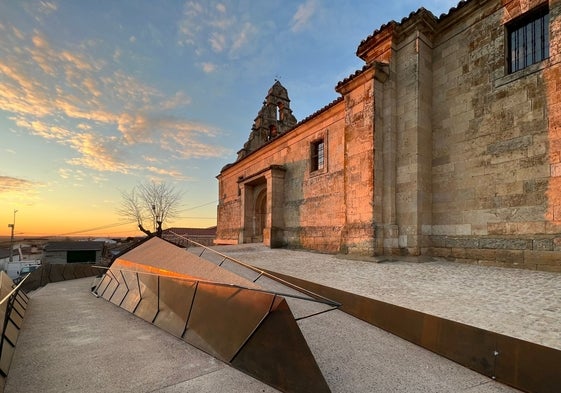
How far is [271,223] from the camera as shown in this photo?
45.0 feet

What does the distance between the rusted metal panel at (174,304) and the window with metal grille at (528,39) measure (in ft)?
29.0

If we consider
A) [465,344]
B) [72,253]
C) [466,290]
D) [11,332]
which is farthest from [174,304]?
[72,253]

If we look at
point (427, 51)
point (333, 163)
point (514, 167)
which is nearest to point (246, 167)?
point (333, 163)

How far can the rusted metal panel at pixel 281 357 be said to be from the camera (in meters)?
2.62

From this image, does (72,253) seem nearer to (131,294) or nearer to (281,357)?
(131,294)

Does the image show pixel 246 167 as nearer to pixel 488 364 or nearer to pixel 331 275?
pixel 331 275

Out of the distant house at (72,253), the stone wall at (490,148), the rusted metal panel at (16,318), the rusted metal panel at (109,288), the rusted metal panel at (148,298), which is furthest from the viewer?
the distant house at (72,253)

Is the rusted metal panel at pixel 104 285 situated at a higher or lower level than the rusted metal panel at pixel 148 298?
lower

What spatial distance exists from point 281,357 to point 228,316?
946 millimetres

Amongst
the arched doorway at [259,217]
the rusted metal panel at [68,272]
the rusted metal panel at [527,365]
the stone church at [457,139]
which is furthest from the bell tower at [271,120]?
the rusted metal panel at [527,365]

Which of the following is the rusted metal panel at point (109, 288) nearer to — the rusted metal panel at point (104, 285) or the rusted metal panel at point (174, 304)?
the rusted metal panel at point (104, 285)

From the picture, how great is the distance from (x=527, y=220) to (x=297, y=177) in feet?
28.8

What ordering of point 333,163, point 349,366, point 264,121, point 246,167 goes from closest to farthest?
1. point 349,366
2. point 333,163
3. point 246,167
4. point 264,121

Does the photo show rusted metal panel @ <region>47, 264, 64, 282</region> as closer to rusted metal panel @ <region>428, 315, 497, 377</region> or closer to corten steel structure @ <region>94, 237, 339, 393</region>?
corten steel structure @ <region>94, 237, 339, 393</region>
